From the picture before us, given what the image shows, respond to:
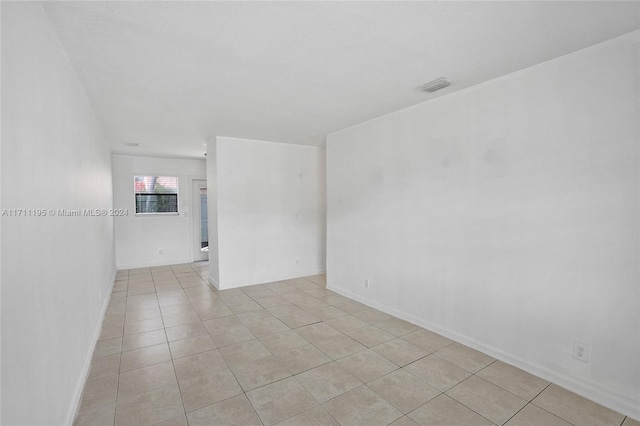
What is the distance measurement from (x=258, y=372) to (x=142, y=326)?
5.94 feet

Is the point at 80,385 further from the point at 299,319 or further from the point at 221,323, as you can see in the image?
the point at 299,319

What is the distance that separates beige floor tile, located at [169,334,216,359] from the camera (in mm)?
2906

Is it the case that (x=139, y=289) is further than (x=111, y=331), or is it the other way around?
(x=139, y=289)

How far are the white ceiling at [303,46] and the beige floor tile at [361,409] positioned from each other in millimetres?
2496

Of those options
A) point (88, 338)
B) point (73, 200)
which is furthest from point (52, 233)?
point (88, 338)

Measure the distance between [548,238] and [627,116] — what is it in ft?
3.09

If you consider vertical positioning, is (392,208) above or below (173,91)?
below

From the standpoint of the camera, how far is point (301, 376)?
252cm

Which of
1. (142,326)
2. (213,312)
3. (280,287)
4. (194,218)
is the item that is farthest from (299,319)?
(194,218)

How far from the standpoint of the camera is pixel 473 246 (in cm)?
290

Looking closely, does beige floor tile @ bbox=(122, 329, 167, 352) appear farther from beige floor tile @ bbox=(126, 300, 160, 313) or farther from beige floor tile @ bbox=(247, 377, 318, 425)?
beige floor tile @ bbox=(247, 377, 318, 425)

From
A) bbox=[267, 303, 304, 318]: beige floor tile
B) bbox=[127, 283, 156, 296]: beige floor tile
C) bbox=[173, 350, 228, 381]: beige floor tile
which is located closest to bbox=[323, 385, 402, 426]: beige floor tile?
bbox=[173, 350, 228, 381]: beige floor tile

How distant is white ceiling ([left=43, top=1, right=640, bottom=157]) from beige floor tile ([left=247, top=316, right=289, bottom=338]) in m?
2.47

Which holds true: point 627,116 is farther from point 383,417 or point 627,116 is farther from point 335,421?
point 335,421
